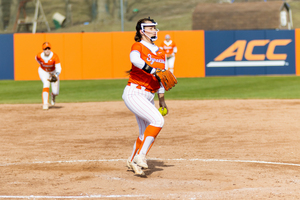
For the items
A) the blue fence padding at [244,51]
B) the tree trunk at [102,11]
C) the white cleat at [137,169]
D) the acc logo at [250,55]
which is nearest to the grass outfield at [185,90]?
the blue fence padding at [244,51]

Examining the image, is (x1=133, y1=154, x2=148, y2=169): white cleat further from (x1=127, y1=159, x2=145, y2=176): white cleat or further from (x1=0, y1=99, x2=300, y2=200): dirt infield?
(x1=0, y1=99, x2=300, y2=200): dirt infield

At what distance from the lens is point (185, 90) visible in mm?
20250

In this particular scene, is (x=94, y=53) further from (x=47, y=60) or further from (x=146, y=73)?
(x=146, y=73)

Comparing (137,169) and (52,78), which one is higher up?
(52,78)

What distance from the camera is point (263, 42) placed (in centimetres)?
2667

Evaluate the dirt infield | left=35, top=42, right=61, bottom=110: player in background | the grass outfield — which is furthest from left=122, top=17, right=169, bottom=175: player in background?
the grass outfield

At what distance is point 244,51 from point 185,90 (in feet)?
26.1

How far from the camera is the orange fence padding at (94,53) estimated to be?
26.8 m

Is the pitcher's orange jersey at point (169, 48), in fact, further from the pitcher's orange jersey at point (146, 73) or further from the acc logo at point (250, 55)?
the pitcher's orange jersey at point (146, 73)

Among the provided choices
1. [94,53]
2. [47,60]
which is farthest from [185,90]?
[94,53]

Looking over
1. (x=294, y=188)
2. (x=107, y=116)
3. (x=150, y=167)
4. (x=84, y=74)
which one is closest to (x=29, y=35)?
(x=84, y=74)

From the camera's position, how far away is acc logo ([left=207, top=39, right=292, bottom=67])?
26672 mm

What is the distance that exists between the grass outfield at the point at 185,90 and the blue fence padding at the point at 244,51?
1133mm

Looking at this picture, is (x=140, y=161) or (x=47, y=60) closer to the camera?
(x=140, y=161)
